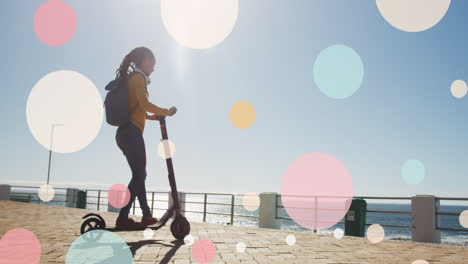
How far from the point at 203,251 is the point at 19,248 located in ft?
5.98

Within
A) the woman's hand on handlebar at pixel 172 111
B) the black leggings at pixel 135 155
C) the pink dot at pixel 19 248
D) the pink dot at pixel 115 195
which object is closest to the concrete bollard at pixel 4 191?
the pink dot at pixel 115 195

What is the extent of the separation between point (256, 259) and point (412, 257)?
1.95m

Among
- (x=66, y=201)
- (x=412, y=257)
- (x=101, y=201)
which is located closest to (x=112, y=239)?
(x=412, y=257)

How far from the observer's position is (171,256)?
319 cm

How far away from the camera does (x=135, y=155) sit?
3.90 metres

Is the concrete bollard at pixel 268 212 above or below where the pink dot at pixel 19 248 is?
below

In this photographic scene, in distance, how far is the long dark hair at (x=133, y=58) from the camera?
3979 mm

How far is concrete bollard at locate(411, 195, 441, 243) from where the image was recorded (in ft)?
25.1

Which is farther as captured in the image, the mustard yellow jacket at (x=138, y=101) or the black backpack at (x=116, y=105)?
the mustard yellow jacket at (x=138, y=101)
